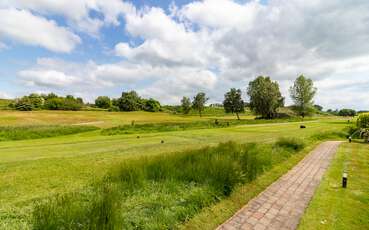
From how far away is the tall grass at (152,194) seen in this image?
356 cm

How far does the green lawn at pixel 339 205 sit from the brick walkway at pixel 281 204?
0.21 metres

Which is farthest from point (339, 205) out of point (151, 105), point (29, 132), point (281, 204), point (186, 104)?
point (151, 105)

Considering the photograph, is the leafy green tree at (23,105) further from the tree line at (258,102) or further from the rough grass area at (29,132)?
the rough grass area at (29,132)

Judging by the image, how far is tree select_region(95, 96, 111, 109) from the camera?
107812mm

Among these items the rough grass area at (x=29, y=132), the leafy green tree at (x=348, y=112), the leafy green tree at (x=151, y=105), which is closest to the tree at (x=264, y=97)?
the rough grass area at (x=29, y=132)

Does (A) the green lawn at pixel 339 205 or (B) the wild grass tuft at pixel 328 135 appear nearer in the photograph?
(A) the green lawn at pixel 339 205

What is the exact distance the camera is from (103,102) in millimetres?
108625

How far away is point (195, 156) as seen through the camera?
7703 millimetres

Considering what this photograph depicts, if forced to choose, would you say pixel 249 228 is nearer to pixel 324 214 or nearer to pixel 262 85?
pixel 324 214

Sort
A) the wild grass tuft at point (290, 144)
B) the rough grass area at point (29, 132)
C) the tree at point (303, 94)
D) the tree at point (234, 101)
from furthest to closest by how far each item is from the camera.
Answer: the tree at point (234, 101) → the tree at point (303, 94) → the rough grass area at point (29, 132) → the wild grass tuft at point (290, 144)

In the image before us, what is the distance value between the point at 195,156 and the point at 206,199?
2.64 meters

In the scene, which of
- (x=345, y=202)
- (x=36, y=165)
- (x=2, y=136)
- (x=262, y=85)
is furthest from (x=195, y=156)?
(x=262, y=85)

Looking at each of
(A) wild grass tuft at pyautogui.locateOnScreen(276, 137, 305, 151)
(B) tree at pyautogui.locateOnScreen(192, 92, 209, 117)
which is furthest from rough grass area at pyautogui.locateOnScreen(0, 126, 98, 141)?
(B) tree at pyautogui.locateOnScreen(192, 92, 209, 117)

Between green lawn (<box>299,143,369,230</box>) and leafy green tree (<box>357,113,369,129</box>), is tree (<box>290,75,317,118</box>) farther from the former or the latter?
green lawn (<box>299,143,369,230</box>)
